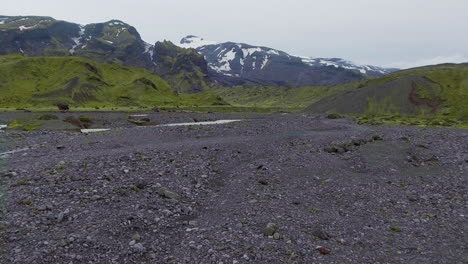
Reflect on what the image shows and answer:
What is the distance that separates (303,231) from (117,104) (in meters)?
168

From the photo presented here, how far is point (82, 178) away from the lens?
2105 centimetres

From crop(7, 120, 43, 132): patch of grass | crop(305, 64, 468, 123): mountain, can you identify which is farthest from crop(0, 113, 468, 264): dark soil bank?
crop(305, 64, 468, 123): mountain

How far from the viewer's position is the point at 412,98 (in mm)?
111312

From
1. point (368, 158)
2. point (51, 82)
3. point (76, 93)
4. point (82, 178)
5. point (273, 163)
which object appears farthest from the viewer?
point (51, 82)

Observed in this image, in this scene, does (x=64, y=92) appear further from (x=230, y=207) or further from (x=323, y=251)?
(x=323, y=251)

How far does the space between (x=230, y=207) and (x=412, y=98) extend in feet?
362

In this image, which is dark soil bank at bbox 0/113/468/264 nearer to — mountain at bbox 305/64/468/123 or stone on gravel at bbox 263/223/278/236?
stone on gravel at bbox 263/223/278/236

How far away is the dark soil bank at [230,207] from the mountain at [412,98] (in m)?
82.4

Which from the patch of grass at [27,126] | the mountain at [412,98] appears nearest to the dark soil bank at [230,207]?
the patch of grass at [27,126]

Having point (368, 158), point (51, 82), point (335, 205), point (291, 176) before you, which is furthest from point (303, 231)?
point (51, 82)

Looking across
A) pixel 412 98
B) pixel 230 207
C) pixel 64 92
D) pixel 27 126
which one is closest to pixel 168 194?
pixel 230 207

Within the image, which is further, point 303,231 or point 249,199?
point 249,199

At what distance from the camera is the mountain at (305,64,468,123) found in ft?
339

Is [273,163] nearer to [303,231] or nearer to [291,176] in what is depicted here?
[291,176]
